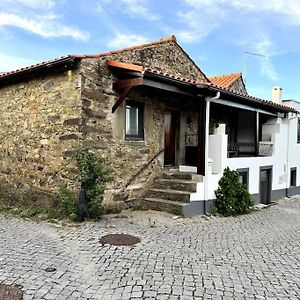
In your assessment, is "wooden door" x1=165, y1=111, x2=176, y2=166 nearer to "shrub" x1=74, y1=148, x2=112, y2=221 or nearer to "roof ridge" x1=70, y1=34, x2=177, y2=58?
"roof ridge" x1=70, y1=34, x2=177, y2=58

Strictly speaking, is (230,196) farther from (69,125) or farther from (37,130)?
(37,130)

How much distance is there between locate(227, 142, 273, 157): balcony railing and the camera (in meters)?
13.8

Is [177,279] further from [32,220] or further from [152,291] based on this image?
[32,220]

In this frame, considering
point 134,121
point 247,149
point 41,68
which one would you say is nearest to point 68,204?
point 134,121

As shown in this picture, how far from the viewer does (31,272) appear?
4.89m

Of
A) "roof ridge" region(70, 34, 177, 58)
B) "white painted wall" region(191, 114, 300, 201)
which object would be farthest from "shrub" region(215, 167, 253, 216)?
"roof ridge" region(70, 34, 177, 58)

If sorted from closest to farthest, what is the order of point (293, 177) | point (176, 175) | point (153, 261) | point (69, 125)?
point (153, 261) < point (69, 125) < point (176, 175) < point (293, 177)

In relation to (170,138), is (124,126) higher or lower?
higher

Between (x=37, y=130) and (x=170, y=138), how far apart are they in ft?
14.9

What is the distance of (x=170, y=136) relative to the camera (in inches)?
470

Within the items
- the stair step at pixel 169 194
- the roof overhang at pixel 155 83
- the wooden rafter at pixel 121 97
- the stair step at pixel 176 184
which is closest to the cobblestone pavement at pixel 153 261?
the stair step at pixel 169 194

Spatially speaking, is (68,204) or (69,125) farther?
(69,125)

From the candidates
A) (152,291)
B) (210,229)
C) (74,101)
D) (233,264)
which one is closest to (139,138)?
(74,101)

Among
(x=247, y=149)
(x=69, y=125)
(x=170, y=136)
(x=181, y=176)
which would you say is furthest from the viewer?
(x=247, y=149)
